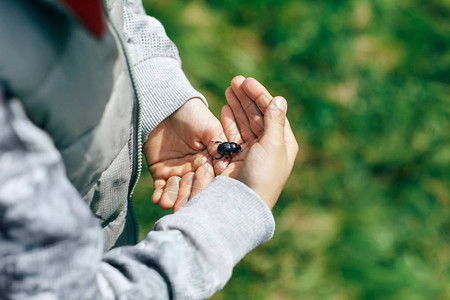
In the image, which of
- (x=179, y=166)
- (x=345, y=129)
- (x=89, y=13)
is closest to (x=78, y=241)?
(x=89, y=13)

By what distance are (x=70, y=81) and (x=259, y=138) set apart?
2.04 feet

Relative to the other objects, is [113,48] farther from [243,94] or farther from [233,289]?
[233,289]

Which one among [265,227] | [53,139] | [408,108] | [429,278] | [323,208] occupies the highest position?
[53,139]

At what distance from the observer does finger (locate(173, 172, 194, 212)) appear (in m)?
1.12

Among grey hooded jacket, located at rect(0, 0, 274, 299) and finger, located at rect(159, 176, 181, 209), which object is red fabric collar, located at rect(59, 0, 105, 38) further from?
finger, located at rect(159, 176, 181, 209)

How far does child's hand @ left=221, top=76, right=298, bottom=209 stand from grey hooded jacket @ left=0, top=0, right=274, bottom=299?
0.09 m

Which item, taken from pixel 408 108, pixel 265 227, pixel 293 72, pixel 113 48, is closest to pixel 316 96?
pixel 293 72

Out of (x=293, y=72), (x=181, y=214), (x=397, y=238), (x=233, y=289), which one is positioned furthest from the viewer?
(x=293, y=72)

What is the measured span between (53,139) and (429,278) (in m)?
1.64

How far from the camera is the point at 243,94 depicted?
1219 mm

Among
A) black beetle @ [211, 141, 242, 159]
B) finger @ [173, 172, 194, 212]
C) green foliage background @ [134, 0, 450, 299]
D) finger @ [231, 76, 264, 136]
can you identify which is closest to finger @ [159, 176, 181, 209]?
finger @ [173, 172, 194, 212]

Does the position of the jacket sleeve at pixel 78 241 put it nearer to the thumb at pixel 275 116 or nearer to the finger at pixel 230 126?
Result: the thumb at pixel 275 116

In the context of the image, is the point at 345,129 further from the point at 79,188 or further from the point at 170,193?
the point at 79,188

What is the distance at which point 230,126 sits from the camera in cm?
128
